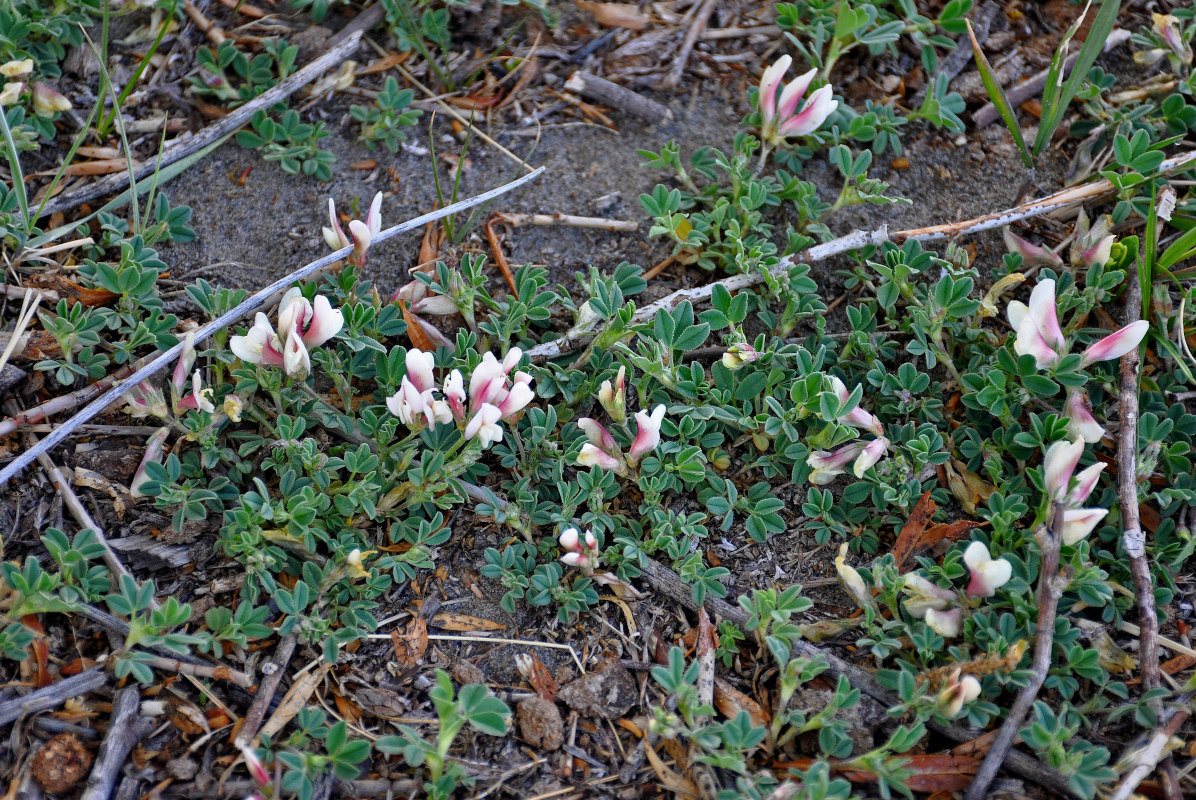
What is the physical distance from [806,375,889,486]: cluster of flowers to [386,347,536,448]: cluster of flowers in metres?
0.81

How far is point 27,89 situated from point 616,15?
2.03m

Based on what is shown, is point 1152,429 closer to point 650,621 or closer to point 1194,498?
point 1194,498

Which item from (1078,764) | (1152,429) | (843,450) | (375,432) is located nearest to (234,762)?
(375,432)

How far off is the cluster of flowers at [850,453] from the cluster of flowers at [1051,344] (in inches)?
17.1

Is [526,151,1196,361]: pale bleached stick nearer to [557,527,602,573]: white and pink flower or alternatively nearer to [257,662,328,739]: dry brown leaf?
[557,527,602,573]: white and pink flower

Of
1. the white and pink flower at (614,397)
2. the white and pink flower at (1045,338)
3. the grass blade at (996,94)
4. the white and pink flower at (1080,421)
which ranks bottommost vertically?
the white and pink flower at (614,397)

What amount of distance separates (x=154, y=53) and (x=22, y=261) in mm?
926

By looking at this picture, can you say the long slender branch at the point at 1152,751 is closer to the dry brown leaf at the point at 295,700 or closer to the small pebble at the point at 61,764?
the dry brown leaf at the point at 295,700

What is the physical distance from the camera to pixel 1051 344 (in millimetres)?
2416

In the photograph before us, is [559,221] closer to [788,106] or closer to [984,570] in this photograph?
[788,106]

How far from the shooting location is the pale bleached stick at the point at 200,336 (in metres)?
2.29

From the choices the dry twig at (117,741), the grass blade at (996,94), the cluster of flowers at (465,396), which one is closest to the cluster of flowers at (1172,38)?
the grass blade at (996,94)

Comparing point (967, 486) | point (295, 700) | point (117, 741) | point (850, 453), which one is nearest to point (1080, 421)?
point (967, 486)

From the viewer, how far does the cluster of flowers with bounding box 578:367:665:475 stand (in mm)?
2355
